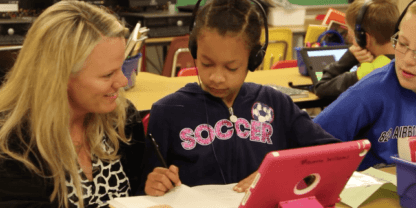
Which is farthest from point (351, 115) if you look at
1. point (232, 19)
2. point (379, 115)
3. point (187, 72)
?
point (187, 72)

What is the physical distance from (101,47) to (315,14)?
5104 millimetres

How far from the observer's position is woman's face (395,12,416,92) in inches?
57.3

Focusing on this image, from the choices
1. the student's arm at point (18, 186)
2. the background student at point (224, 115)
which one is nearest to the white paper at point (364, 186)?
the background student at point (224, 115)

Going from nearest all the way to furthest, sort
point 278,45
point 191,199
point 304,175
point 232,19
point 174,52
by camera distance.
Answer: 1. point 304,175
2. point 191,199
3. point 232,19
4. point 174,52
5. point 278,45

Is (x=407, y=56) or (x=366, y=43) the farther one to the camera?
(x=366, y=43)

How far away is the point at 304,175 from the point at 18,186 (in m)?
0.64

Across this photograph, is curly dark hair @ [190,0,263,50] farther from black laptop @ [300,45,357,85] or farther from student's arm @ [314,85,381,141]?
black laptop @ [300,45,357,85]

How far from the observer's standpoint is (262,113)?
58.2 inches

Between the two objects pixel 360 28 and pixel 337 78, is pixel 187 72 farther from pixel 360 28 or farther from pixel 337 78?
pixel 360 28

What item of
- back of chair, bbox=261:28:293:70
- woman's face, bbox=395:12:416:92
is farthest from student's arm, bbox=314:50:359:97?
back of chair, bbox=261:28:293:70

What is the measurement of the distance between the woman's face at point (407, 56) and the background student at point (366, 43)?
34.6 inches

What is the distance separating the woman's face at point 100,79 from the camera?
115 cm

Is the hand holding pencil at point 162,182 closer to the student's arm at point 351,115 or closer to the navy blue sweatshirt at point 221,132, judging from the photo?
the navy blue sweatshirt at point 221,132

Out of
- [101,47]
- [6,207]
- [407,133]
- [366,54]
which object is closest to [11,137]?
[6,207]
